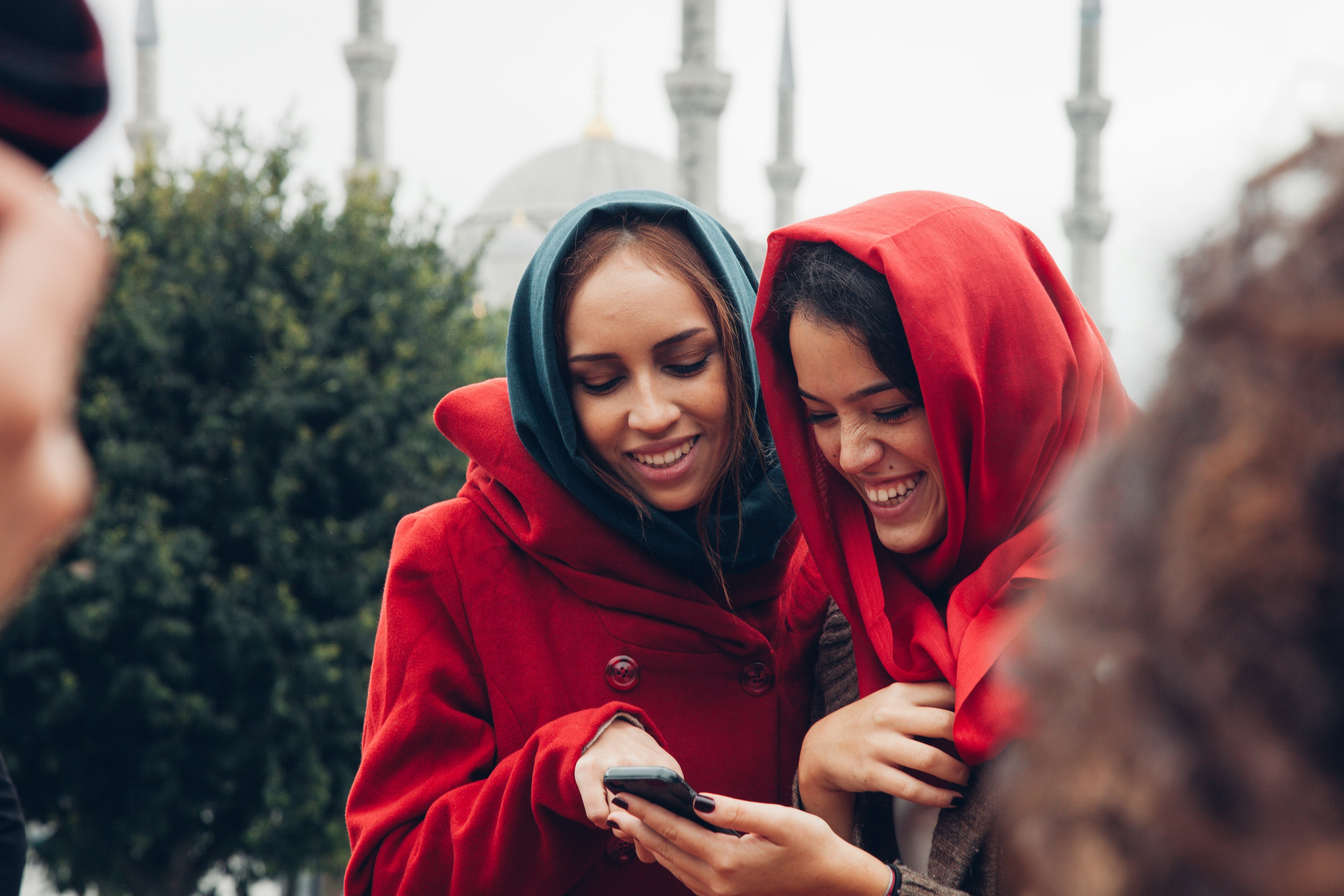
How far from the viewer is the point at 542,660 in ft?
7.61

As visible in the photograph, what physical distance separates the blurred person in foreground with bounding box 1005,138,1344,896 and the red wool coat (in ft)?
5.35

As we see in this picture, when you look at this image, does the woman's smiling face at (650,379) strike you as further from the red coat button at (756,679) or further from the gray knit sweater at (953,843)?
the gray knit sweater at (953,843)

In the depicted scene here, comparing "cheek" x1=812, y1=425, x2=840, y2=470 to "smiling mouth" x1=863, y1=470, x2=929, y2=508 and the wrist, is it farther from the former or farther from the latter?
the wrist

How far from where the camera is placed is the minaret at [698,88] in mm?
19719

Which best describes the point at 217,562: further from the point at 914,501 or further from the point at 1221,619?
the point at 1221,619

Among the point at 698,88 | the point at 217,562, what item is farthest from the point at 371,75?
the point at 217,562

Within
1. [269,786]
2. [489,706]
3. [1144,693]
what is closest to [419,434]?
[269,786]

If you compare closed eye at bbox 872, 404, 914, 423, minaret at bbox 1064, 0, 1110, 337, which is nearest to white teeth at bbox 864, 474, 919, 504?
closed eye at bbox 872, 404, 914, 423

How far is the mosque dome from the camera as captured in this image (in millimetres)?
38062

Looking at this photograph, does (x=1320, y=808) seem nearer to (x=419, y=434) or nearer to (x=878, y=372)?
(x=878, y=372)

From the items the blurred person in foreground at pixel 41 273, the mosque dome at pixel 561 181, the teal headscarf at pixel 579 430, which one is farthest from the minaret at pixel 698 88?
the blurred person in foreground at pixel 41 273

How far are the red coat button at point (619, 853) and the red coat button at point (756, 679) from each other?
36 centimetres

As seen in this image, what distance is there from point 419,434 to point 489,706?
7.00 metres

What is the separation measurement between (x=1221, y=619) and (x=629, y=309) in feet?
5.69
